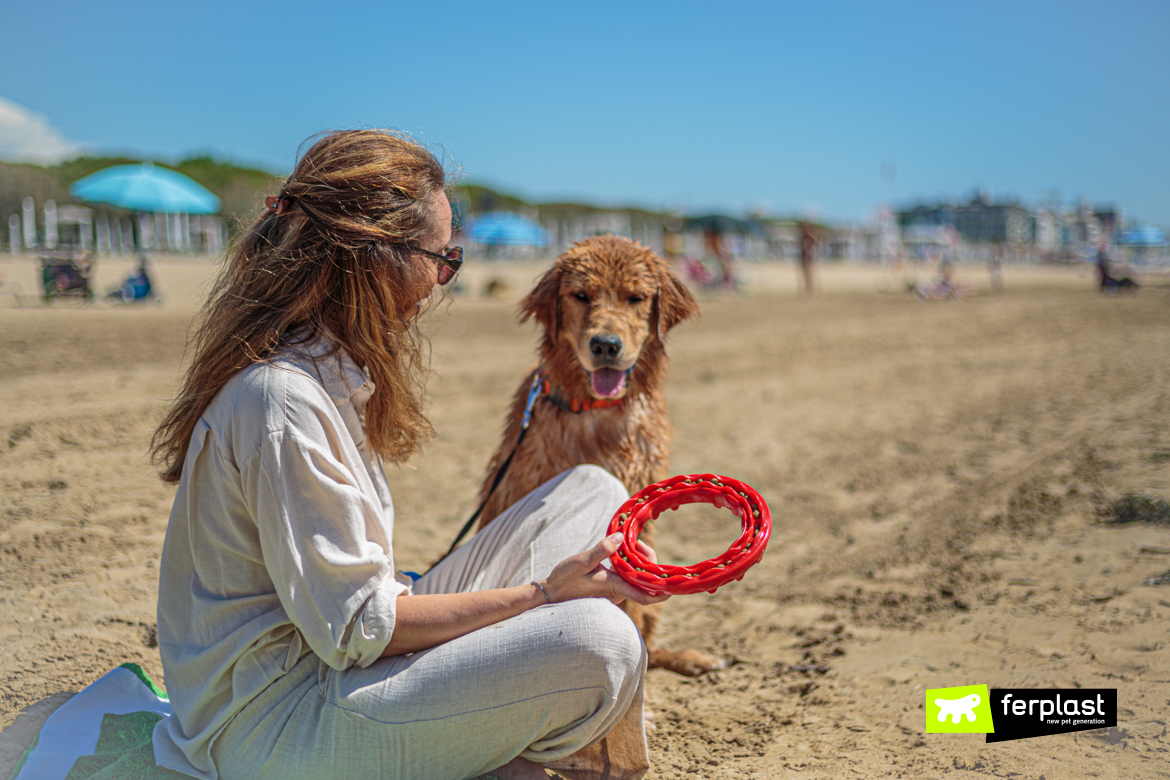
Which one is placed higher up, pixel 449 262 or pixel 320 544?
pixel 449 262

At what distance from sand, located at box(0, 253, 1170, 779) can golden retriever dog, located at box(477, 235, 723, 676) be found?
0.69 meters

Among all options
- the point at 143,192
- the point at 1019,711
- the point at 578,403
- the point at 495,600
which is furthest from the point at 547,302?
the point at 143,192

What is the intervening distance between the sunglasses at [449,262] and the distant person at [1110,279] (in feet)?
97.9

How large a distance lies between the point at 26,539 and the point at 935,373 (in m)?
10.6

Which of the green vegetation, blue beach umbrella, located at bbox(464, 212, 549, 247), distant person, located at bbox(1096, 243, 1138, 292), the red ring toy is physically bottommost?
the red ring toy

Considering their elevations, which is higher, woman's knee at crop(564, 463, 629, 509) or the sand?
woman's knee at crop(564, 463, 629, 509)

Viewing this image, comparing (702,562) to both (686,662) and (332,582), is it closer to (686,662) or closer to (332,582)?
(332,582)

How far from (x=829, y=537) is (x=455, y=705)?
3.96 meters

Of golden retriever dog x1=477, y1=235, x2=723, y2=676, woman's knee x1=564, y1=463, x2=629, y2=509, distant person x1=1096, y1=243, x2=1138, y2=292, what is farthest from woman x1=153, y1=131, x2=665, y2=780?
distant person x1=1096, y1=243, x2=1138, y2=292

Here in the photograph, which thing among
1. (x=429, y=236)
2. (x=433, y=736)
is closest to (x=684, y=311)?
(x=429, y=236)

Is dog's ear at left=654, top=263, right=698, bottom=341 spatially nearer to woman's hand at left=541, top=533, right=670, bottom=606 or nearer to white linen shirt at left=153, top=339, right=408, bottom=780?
woman's hand at left=541, top=533, right=670, bottom=606

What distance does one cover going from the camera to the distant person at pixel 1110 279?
84.0 ft

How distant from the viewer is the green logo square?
110 inches

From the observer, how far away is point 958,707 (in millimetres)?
2910
